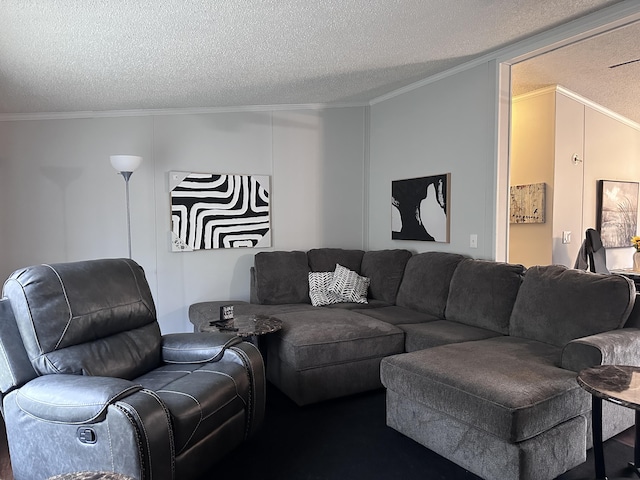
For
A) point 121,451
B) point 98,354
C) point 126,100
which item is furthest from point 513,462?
point 126,100

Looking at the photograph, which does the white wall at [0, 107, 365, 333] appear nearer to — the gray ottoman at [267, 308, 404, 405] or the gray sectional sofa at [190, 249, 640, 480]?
the gray sectional sofa at [190, 249, 640, 480]

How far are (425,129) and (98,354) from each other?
3.38 meters

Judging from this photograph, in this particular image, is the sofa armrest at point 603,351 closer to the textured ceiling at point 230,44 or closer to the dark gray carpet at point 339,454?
the dark gray carpet at point 339,454

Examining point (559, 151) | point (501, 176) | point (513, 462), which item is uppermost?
point (559, 151)

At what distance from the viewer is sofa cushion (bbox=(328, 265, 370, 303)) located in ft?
13.7

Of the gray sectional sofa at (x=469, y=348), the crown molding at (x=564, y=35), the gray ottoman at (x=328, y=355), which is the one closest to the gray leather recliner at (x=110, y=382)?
the gray ottoman at (x=328, y=355)

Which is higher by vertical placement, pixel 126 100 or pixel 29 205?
pixel 126 100

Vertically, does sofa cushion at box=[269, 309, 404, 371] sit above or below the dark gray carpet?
above

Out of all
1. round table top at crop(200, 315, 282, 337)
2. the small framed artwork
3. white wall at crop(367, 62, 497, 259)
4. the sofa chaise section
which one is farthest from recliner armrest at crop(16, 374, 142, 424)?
the small framed artwork

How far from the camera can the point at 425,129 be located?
13.9ft

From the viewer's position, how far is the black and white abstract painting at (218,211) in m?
4.39

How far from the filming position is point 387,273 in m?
4.23

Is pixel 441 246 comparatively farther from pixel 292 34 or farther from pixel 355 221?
pixel 292 34

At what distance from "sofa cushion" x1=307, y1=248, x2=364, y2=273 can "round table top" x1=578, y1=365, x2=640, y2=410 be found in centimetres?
267
